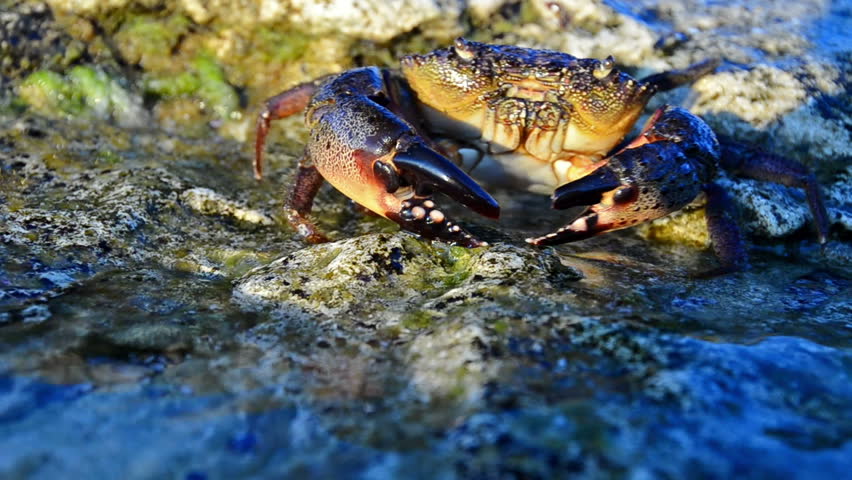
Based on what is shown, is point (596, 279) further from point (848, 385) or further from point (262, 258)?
point (262, 258)

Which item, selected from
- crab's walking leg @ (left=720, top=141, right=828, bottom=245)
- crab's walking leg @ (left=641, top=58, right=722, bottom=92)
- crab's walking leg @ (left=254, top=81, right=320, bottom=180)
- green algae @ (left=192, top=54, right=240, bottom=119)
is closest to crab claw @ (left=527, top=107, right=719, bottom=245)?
crab's walking leg @ (left=720, top=141, right=828, bottom=245)

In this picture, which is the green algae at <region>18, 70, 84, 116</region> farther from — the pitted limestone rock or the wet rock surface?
the pitted limestone rock

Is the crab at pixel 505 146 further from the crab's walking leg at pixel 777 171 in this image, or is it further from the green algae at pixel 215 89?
the green algae at pixel 215 89

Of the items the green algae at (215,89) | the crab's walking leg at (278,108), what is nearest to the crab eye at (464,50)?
the crab's walking leg at (278,108)

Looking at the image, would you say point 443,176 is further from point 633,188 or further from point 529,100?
point 529,100

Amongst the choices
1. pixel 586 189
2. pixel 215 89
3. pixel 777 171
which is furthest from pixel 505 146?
pixel 215 89

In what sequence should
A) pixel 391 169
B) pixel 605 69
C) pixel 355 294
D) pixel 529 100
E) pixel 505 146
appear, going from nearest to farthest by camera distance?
pixel 355 294, pixel 391 169, pixel 605 69, pixel 529 100, pixel 505 146
